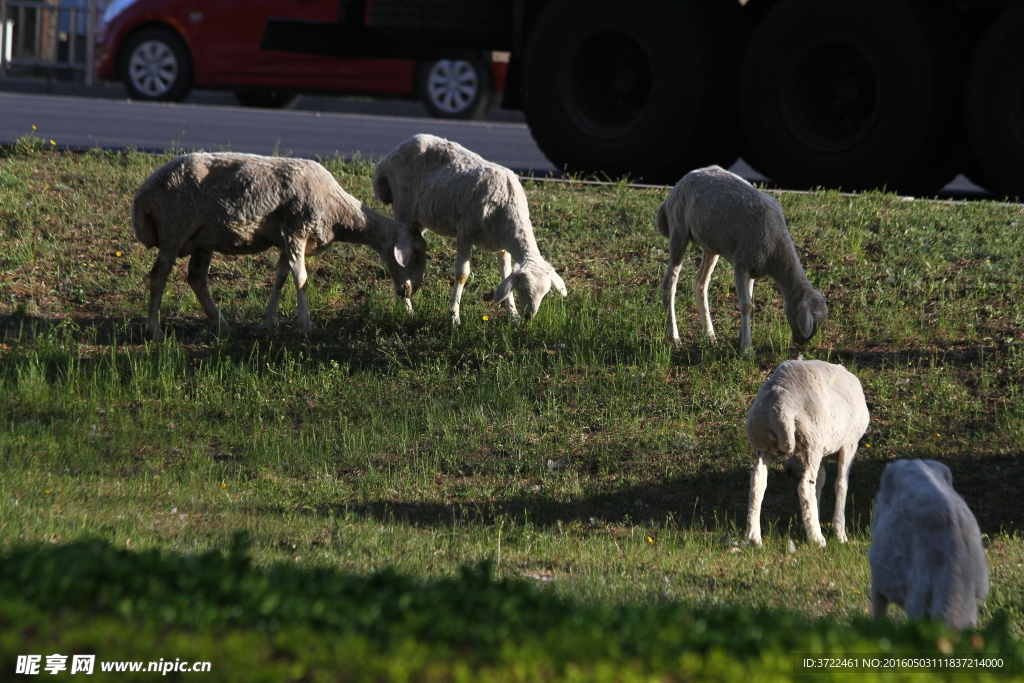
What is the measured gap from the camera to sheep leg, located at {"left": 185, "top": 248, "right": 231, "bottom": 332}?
9023 millimetres

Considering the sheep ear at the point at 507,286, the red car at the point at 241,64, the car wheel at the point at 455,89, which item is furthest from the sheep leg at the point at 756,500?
the car wheel at the point at 455,89

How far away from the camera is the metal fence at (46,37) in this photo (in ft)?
78.1

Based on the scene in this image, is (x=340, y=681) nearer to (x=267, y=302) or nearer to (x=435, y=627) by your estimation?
(x=435, y=627)

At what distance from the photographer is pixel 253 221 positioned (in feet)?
28.2

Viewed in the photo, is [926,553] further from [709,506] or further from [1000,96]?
[1000,96]

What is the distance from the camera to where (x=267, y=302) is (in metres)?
9.63

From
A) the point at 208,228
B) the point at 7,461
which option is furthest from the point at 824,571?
the point at 208,228

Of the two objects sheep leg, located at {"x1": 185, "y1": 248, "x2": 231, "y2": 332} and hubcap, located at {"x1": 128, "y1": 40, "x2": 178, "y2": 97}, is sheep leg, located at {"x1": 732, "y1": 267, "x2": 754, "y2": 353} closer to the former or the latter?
sheep leg, located at {"x1": 185, "y1": 248, "x2": 231, "y2": 332}

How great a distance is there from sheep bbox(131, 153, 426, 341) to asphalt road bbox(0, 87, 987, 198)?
380cm

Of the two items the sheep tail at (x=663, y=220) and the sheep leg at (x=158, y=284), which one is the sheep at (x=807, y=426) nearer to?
the sheep tail at (x=663, y=220)

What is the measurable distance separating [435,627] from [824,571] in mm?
3141

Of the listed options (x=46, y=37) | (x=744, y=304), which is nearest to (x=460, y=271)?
(x=744, y=304)

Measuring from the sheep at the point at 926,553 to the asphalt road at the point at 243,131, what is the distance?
8920 millimetres

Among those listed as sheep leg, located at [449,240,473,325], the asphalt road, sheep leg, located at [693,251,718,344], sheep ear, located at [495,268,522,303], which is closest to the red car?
the asphalt road
